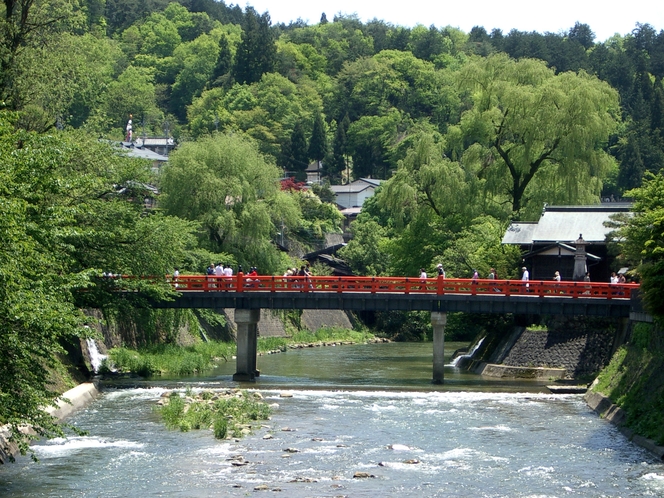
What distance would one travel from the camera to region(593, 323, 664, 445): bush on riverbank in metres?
31.1

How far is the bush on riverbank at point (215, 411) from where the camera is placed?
104 feet

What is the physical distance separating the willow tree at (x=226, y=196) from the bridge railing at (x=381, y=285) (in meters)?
12.9

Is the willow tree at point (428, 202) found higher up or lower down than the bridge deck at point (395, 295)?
higher up

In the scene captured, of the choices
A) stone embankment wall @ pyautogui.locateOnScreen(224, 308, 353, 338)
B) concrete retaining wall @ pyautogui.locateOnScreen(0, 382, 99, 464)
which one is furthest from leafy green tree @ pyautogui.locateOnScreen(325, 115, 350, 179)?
concrete retaining wall @ pyautogui.locateOnScreen(0, 382, 99, 464)

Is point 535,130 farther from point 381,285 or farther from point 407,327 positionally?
point 407,327

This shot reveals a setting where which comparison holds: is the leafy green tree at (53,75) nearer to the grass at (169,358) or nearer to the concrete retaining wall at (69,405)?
the grass at (169,358)

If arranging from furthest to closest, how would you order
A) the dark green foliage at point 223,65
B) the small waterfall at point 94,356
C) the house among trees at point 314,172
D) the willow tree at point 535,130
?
1. the dark green foliage at point 223,65
2. the house among trees at point 314,172
3. the willow tree at point 535,130
4. the small waterfall at point 94,356

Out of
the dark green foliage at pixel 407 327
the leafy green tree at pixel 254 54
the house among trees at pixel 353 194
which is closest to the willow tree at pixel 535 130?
the dark green foliage at pixel 407 327

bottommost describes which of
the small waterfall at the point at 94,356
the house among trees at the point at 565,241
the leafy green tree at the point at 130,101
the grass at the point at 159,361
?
the grass at the point at 159,361

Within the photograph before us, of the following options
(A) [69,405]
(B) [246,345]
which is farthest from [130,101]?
(A) [69,405]

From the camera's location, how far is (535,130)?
60.9 m

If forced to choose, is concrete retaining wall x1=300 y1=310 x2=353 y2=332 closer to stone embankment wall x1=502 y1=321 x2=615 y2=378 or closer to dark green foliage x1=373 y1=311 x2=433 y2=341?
dark green foliage x1=373 y1=311 x2=433 y2=341

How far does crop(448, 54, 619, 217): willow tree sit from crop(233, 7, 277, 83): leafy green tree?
9323 cm

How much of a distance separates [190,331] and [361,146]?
81364mm
